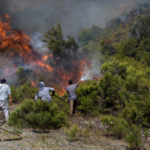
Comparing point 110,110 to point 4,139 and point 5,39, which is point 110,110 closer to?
point 4,139

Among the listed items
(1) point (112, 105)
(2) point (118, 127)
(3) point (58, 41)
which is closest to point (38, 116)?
(2) point (118, 127)

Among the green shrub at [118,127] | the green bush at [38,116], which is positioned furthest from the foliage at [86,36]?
the green shrub at [118,127]

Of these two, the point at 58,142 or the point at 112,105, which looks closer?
the point at 58,142

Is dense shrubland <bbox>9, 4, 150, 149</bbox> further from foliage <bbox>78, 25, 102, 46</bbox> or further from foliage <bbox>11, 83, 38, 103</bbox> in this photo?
foliage <bbox>78, 25, 102, 46</bbox>

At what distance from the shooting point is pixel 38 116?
4.52 m

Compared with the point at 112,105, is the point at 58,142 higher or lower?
lower

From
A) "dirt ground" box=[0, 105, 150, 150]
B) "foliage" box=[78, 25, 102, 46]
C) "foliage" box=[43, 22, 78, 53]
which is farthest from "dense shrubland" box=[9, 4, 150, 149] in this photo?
"foliage" box=[78, 25, 102, 46]

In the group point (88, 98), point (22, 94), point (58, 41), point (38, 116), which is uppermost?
point (58, 41)

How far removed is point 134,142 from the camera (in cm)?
325

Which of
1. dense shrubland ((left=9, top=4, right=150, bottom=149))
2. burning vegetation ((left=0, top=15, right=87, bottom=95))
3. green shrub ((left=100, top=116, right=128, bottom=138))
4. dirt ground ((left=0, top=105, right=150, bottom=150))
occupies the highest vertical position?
burning vegetation ((left=0, top=15, right=87, bottom=95))

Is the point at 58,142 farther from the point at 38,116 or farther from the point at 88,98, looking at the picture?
the point at 88,98

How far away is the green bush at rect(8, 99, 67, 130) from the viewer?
4.54 meters

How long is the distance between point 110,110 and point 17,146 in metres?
4.08

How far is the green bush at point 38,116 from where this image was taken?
14.9 feet
